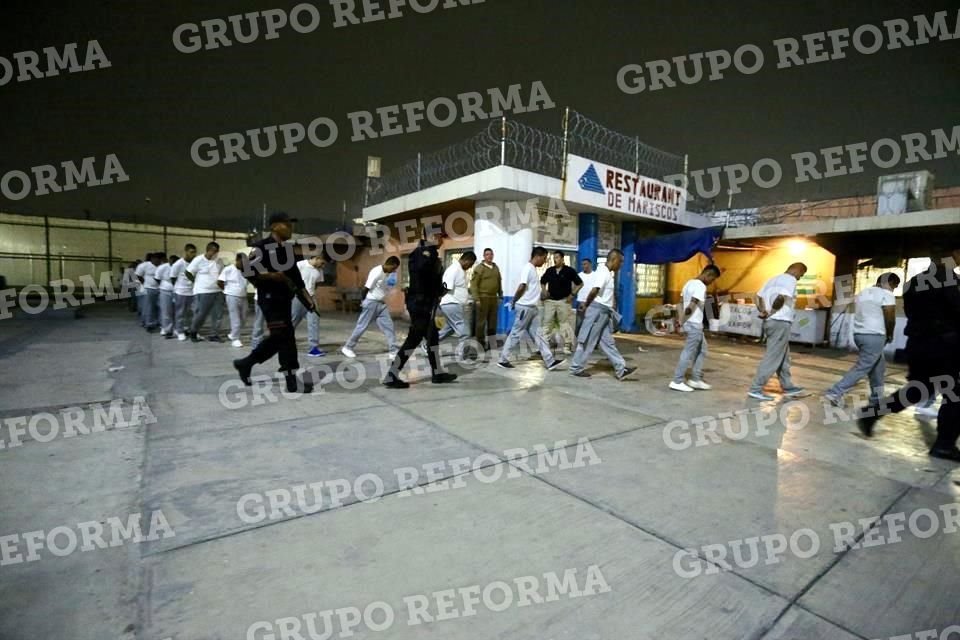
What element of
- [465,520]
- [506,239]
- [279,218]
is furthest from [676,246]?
[465,520]

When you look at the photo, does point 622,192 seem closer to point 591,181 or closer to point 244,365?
point 591,181

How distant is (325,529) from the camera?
7.66 ft

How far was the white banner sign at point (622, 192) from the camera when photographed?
31.6 ft

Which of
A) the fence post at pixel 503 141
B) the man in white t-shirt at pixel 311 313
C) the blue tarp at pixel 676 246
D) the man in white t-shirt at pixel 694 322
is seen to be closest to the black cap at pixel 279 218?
the man in white t-shirt at pixel 311 313

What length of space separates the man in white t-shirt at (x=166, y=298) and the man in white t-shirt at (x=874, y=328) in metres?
10.4

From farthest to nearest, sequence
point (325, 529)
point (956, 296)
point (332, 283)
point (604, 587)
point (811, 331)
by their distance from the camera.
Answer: point (332, 283) < point (811, 331) < point (956, 296) < point (325, 529) < point (604, 587)

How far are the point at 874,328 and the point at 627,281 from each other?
24.0 feet

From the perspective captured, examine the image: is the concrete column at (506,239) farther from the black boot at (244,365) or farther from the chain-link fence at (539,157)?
the black boot at (244,365)

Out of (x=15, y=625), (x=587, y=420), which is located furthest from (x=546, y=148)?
(x=15, y=625)

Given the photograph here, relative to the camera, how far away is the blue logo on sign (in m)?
9.74

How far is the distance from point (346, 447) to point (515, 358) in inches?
175

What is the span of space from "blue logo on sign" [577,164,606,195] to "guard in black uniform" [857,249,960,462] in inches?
252

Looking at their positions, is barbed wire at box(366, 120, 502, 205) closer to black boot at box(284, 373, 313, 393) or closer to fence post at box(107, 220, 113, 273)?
black boot at box(284, 373, 313, 393)

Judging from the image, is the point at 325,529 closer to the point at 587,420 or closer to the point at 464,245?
the point at 587,420
